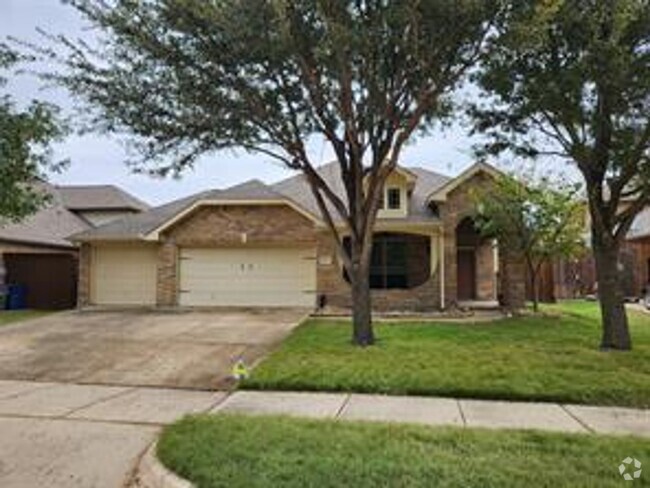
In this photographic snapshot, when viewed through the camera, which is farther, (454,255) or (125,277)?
(125,277)

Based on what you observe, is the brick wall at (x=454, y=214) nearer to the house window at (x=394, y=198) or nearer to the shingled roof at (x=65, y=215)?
the house window at (x=394, y=198)

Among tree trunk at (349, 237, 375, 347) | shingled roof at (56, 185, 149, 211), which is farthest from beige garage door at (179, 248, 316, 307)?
shingled roof at (56, 185, 149, 211)

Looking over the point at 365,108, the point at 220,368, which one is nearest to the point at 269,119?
the point at 365,108

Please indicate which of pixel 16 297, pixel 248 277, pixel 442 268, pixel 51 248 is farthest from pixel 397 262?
pixel 51 248

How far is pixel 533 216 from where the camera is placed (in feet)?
61.1

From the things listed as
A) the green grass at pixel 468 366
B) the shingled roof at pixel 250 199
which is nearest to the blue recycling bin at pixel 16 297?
the shingled roof at pixel 250 199

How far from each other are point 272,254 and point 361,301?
887 centimetres

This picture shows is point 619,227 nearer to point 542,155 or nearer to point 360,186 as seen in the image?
point 542,155

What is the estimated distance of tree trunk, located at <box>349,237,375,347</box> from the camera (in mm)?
12836

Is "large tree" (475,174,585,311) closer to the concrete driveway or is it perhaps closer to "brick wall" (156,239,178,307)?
the concrete driveway

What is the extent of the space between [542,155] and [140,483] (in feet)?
35.0

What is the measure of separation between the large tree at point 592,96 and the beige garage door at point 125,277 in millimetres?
13290

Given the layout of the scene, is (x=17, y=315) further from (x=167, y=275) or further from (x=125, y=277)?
(x=167, y=275)

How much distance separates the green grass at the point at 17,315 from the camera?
18.7 meters
